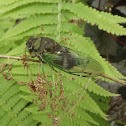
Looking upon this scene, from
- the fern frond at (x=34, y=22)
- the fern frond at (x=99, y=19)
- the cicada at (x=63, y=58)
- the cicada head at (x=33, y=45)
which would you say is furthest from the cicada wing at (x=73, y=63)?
the fern frond at (x=34, y=22)

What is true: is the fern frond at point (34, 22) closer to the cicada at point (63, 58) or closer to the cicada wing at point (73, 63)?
the cicada at point (63, 58)

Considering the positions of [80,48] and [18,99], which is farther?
[18,99]

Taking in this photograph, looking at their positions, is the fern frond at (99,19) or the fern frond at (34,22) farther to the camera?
the fern frond at (34,22)

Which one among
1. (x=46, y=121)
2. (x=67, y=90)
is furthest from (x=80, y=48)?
(x=46, y=121)

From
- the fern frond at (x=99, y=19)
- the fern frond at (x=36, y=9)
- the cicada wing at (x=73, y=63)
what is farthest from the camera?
the fern frond at (x=36, y=9)

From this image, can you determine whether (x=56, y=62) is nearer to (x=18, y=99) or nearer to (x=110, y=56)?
(x=18, y=99)

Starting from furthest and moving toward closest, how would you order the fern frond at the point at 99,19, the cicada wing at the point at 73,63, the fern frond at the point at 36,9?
the fern frond at the point at 36,9
the fern frond at the point at 99,19
the cicada wing at the point at 73,63

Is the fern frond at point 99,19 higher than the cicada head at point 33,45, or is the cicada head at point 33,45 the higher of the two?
the fern frond at point 99,19

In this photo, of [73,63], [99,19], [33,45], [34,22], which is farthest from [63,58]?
[34,22]
